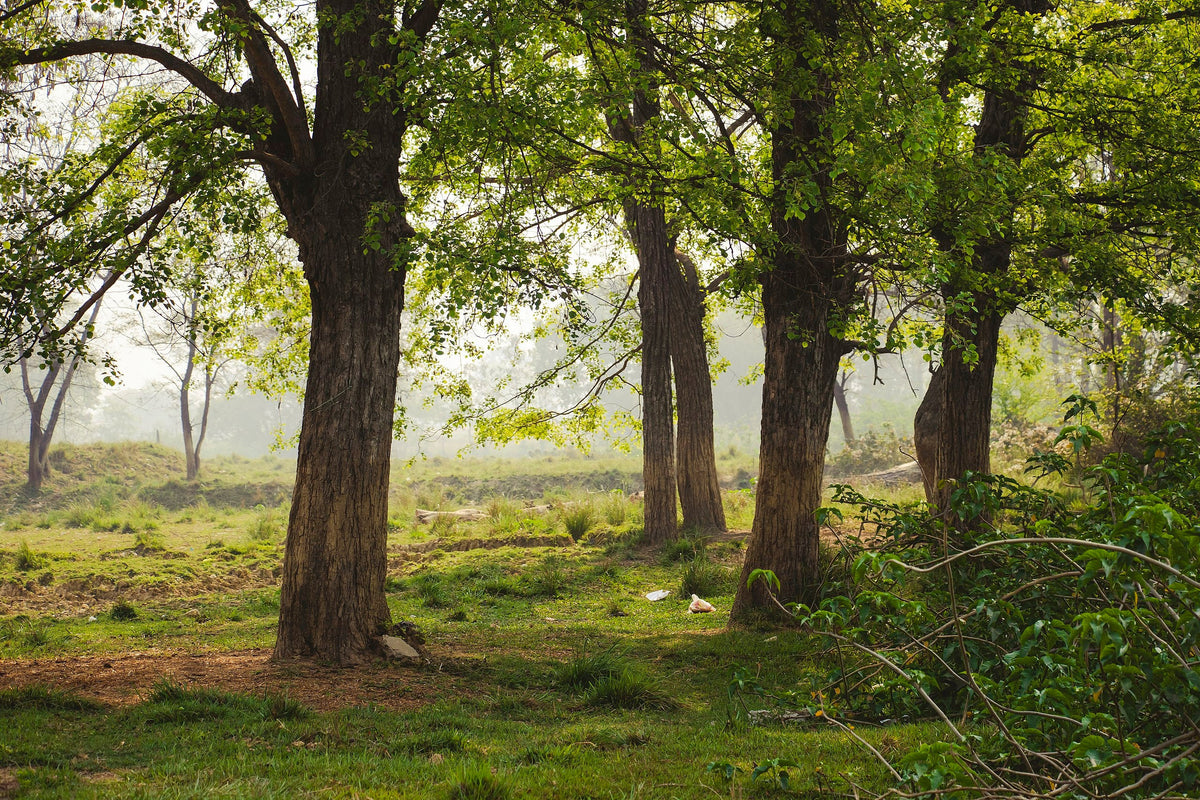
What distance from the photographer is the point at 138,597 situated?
11.1m

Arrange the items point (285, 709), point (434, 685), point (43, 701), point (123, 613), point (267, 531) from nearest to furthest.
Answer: point (285, 709), point (43, 701), point (434, 685), point (123, 613), point (267, 531)

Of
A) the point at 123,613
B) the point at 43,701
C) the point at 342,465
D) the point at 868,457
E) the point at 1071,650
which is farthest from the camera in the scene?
the point at 868,457

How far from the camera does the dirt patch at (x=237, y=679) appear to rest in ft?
18.7

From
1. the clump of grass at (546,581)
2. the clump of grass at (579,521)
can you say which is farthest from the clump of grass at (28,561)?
the clump of grass at (579,521)

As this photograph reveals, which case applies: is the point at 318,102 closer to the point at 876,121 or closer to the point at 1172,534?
the point at 876,121

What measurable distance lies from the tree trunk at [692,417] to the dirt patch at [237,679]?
8.36 metres

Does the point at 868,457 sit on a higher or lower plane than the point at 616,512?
higher

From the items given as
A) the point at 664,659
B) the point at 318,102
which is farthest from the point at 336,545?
the point at 318,102

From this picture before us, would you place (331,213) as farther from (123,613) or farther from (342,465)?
(123,613)

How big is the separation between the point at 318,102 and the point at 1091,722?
7.27 meters

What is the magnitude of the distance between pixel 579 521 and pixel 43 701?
434 inches

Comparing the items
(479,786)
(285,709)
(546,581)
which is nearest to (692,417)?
(546,581)

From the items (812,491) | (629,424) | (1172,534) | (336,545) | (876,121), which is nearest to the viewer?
(1172,534)

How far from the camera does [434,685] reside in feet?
20.5
